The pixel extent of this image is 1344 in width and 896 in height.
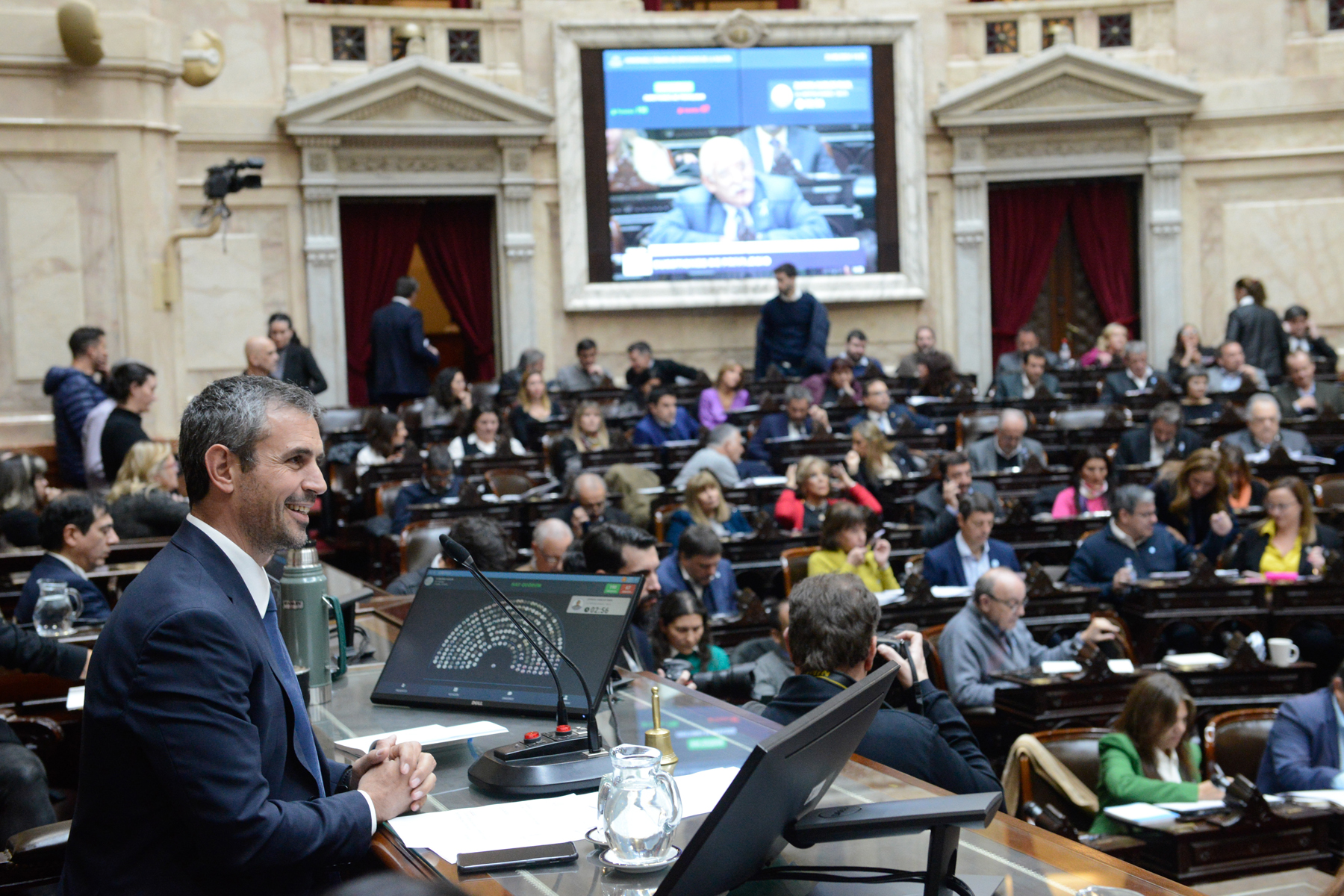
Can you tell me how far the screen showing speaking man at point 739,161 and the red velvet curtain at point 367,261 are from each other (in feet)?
6.50

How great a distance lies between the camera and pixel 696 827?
6.30 ft

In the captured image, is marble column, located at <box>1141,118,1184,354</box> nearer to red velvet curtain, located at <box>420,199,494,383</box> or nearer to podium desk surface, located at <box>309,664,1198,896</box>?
red velvet curtain, located at <box>420,199,494,383</box>

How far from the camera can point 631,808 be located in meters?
1.77

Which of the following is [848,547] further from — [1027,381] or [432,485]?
[1027,381]

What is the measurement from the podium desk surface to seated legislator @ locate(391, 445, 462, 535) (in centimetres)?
504

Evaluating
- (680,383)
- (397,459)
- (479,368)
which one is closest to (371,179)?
(479,368)

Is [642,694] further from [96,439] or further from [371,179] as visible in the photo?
[371,179]

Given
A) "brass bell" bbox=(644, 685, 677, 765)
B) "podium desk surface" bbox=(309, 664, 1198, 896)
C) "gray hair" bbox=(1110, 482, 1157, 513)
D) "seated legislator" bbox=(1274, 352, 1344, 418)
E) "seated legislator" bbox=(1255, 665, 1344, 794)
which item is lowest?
"seated legislator" bbox=(1255, 665, 1344, 794)

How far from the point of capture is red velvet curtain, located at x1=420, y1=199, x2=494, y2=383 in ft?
42.5

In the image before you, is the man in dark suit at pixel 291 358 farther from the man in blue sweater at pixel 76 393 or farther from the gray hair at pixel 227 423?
the gray hair at pixel 227 423

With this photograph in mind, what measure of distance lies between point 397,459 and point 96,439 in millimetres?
1917

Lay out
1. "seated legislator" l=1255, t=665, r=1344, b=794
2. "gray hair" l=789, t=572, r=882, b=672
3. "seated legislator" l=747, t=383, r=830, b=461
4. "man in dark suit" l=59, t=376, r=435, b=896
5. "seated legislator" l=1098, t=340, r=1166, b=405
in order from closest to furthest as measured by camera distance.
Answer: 1. "man in dark suit" l=59, t=376, r=435, b=896
2. "gray hair" l=789, t=572, r=882, b=672
3. "seated legislator" l=1255, t=665, r=1344, b=794
4. "seated legislator" l=747, t=383, r=830, b=461
5. "seated legislator" l=1098, t=340, r=1166, b=405

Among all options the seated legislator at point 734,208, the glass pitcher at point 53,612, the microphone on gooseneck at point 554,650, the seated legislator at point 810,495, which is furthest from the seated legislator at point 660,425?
the microphone on gooseneck at point 554,650

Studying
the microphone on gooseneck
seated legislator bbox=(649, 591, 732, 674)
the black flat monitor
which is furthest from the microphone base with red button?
seated legislator bbox=(649, 591, 732, 674)
